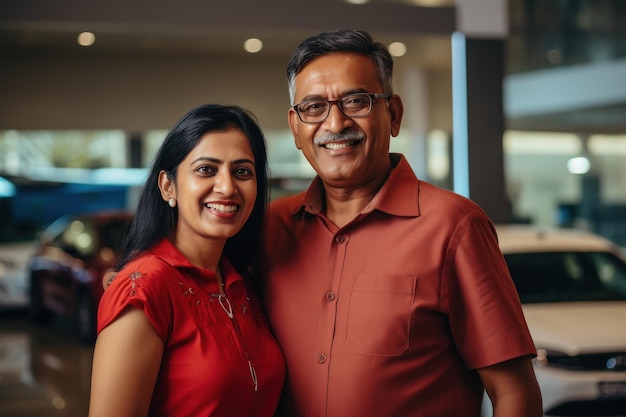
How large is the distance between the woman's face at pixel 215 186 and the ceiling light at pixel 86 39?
8.07m

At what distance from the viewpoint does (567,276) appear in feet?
20.3

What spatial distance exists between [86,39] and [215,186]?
28.8 feet

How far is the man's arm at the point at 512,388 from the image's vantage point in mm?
2367

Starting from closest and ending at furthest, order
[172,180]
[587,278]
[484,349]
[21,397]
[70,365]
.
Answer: [484,349] < [172,180] < [587,278] < [21,397] < [70,365]

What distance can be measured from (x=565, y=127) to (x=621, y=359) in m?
10.0

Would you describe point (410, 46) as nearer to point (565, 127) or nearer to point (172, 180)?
point (565, 127)

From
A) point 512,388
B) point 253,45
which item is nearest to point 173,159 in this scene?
point 512,388

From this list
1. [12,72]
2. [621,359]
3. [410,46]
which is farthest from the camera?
[12,72]

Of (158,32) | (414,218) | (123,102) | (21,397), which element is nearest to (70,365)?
(21,397)

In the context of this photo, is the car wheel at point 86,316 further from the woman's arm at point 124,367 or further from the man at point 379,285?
the woman's arm at point 124,367

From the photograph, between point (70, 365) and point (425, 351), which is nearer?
point (425, 351)

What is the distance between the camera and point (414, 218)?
249cm

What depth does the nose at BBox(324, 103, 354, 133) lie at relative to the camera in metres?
2.52

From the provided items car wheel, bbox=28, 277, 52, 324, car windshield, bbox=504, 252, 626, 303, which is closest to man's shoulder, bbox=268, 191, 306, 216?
car windshield, bbox=504, 252, 626, 303
